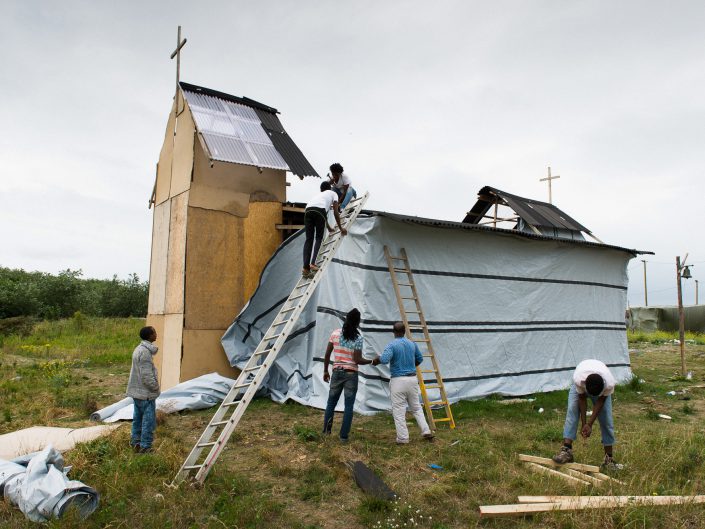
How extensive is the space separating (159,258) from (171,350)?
6.48 feet

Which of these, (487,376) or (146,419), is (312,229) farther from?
(487,376)

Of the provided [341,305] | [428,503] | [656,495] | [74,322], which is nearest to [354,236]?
[341,305]

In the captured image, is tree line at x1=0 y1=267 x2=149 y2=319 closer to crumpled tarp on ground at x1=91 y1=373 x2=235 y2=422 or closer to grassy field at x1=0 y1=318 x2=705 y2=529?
grassy field at x1=0 y1=318 x2=705 y2=529

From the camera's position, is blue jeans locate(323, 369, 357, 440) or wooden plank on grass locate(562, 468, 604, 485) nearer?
wooden plank on grass locate(562, 468, 604, 485)

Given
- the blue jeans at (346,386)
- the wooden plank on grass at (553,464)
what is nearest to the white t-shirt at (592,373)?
the wooden plank on grass at (553,464)

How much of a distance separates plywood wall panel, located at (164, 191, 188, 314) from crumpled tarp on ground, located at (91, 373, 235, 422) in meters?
1.37

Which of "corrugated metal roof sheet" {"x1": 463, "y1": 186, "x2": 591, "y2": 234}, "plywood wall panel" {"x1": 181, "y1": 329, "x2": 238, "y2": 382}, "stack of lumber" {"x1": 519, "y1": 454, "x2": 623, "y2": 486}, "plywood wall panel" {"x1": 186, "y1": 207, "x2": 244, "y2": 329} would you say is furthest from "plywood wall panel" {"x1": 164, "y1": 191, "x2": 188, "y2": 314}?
"corrugated metal roof sheet" {"x1": 463, "y1": 186, "x2": 591, "y2": 234}

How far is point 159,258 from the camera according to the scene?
35.2ft

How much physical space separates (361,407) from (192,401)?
2636 millimetres

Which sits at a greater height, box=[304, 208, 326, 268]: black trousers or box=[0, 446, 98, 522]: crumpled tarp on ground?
box=[304, 208, 326, 268]: black trousers

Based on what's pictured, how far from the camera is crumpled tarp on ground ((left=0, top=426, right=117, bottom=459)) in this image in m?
6.15

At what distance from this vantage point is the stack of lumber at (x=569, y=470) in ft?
16.2

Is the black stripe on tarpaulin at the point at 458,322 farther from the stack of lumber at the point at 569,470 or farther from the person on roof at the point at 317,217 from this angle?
the stack of lumber at the point at 569,470

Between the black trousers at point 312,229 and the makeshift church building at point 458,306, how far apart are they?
1.02 meters
